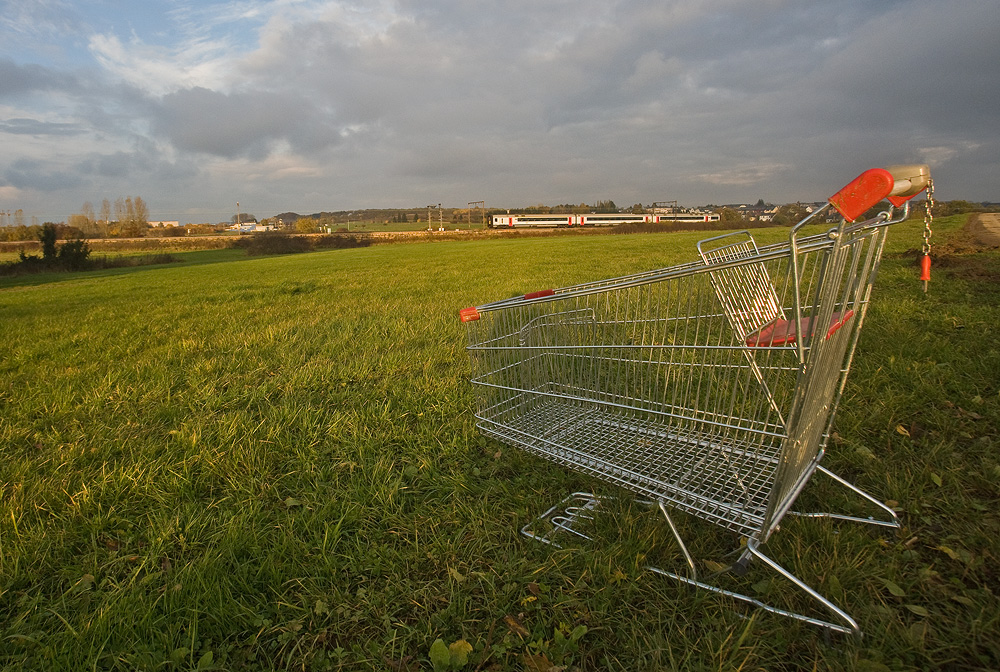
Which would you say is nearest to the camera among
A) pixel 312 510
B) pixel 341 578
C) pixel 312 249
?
pixel 341 578

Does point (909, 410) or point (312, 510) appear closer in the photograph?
point (312, 510)

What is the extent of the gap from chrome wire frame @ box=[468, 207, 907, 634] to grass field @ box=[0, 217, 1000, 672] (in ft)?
0.61

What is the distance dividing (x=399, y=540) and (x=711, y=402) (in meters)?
2.71

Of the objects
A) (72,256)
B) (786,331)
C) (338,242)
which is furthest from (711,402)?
(338,242)

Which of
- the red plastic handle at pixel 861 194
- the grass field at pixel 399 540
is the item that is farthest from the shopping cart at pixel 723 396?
the grass field at pixel 399 540

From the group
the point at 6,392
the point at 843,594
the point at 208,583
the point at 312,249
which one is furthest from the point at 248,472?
the point at 312,249

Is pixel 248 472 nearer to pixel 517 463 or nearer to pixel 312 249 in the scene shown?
pixel 517 463

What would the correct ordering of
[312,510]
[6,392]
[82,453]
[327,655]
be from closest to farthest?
[327,655]
[312,510]
[82,453]
[6,392]

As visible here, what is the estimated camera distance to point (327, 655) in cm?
193

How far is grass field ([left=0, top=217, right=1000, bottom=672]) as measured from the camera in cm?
191

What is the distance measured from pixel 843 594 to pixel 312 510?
250 cm

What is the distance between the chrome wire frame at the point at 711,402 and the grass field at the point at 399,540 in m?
0.19

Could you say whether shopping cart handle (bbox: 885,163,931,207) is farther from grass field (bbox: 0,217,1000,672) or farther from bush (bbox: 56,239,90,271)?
bush (bbox: 56,239,90,271)

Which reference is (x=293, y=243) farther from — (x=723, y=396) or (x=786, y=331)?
(x=786, y=331)
